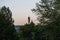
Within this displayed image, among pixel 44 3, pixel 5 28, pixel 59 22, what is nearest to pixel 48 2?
pixel 44 3

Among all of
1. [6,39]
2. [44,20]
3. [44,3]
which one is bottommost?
[6,39]

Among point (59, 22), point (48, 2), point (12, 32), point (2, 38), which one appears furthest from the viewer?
point (12, 32)

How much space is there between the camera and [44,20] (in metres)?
35.8

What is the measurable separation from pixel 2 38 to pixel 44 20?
1563cm

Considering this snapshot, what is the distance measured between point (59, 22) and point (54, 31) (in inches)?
178

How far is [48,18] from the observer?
1348 inches

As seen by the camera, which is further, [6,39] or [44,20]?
[6,39]

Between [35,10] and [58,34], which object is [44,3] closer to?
[35,10]

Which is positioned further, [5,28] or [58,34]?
[5,28]

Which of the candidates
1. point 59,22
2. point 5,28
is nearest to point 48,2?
point 59,22

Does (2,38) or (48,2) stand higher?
(48,2)

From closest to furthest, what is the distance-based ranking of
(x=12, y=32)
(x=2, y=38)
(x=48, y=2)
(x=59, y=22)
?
1. (x=59, y=22)
2. (x=48, y=2)
3. (x=2, y=38)
4. (x=12, y=32)

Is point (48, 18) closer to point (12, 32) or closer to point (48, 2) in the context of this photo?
point (48, 2)

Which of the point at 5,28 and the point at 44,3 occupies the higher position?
the point at 44,3
